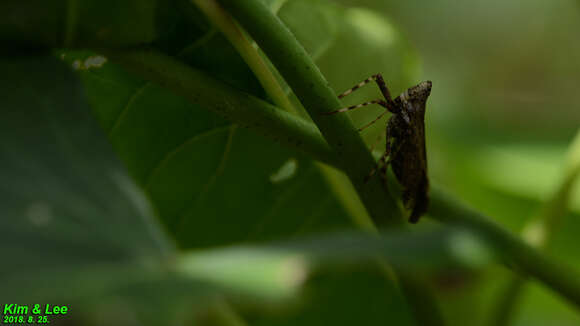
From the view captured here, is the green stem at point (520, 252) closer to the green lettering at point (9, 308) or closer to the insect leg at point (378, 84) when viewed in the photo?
the insect leg at point (378, 84)

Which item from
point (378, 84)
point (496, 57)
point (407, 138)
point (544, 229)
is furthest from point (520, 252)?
point (496, 57)

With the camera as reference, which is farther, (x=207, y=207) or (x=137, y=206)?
(x=207, y=207)

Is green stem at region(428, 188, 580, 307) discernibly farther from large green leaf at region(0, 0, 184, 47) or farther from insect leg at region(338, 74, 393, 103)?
large green leaf at region(0, 0, 184, 47)

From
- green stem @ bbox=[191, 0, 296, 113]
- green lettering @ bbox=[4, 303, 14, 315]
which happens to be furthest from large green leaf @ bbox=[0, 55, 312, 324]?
green stem @ bbox=[191, 0, 296, 113]

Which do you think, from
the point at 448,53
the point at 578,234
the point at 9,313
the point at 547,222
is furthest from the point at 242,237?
the point at 448,53

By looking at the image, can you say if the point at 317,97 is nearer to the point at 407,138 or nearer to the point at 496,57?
the point at 407,138

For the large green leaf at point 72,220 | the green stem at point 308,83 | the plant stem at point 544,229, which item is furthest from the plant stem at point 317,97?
the plant stem at point 544,229

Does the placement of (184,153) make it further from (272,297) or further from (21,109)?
(272,297)
